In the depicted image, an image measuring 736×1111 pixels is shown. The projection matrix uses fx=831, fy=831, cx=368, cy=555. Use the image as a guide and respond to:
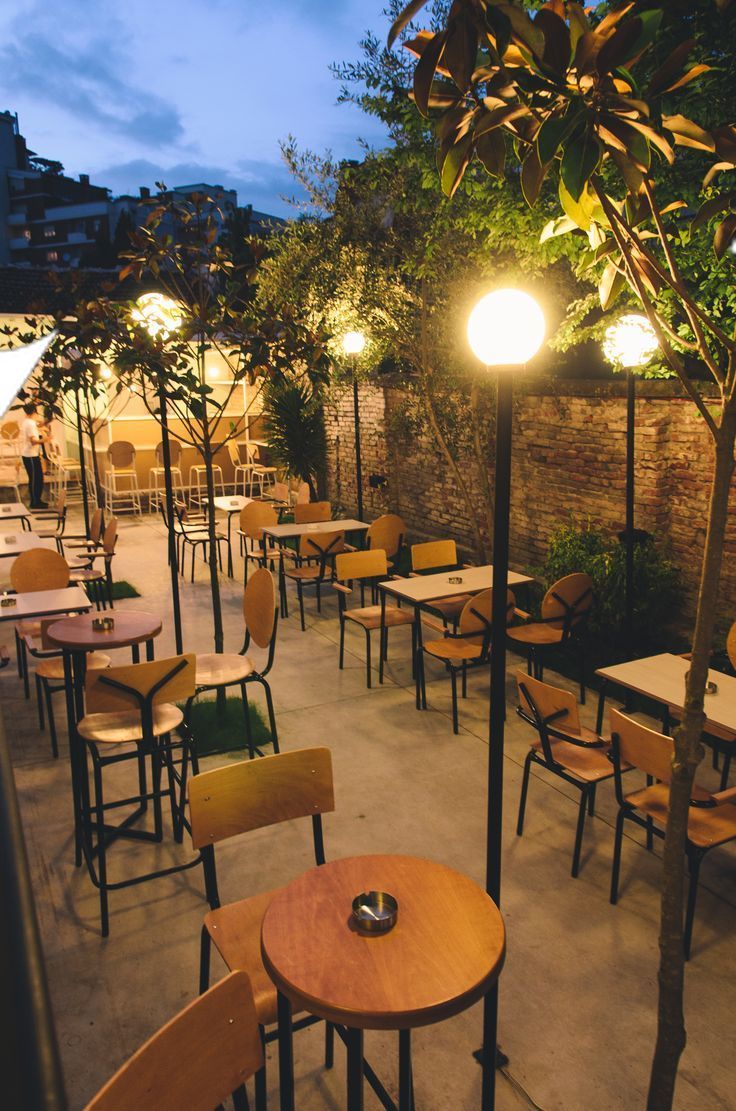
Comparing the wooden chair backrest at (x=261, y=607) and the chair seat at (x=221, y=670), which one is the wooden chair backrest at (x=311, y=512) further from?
the chair seat at (x=221, y=670)

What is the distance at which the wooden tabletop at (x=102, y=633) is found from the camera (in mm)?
4238

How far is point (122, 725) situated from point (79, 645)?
0.47 metres

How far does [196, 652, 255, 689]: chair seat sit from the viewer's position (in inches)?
185

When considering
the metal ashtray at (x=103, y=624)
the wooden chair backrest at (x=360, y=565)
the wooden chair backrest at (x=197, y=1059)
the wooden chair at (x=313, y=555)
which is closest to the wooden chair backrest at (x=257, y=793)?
the wooden chair backrest at (x=197, y=1059)

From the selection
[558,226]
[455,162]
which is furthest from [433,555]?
[455,162]

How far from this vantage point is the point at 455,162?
1.82 m

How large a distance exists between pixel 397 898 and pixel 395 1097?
2.87 ft

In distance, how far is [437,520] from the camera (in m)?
10.1

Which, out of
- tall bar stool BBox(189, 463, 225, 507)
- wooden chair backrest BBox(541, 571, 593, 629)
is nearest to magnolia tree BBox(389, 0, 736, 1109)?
wooden chair backrest BBox(541, 571, 593, 629)

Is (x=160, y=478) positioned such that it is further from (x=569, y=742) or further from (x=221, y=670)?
(x=569, y=742)

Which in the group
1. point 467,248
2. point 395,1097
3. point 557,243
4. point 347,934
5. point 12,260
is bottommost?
point 395,1097

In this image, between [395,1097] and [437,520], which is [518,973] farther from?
[437,520]

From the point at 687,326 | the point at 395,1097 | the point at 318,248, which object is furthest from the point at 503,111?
the point at 318,248

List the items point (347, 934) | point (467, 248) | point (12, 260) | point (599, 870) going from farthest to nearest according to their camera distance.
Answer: point (12, 260) < point (467, 248) < point (599, 870) < point (347, 934)
